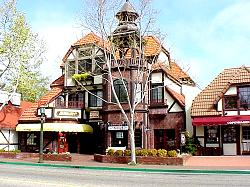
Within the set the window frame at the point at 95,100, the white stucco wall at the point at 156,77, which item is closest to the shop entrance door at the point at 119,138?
the window frame at the point at 95,100

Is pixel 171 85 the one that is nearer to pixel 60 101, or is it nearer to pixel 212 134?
pixel 212 134

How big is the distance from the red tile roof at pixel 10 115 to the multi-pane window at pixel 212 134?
1894cm

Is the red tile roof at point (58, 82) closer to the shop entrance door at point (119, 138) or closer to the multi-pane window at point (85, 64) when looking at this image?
the multi-pane window at point (85, 64)

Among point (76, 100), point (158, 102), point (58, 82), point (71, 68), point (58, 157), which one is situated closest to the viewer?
point (58, 157)

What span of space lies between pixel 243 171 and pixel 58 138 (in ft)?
66.9

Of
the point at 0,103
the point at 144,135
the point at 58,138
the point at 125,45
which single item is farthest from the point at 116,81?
the point at 0,103

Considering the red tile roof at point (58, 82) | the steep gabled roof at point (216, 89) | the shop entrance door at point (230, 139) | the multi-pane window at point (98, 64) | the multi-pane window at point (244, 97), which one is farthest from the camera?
the red tile roof at point (58, 82)

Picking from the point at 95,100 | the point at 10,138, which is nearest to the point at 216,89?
the point at 95,100

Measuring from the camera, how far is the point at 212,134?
32031 millimetres

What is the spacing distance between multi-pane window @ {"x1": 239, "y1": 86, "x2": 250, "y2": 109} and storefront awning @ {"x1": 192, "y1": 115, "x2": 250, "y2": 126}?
3.75ft

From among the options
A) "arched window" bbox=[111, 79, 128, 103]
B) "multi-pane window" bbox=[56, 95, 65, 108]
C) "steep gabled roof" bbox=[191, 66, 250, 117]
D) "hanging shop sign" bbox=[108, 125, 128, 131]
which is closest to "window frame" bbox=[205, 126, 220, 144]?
"steep gabled roof" bbox=[191, 66, 250, 117]

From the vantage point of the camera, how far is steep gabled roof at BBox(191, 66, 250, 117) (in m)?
31.1

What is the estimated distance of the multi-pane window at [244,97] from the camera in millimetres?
30608

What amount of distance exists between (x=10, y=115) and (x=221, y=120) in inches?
828
